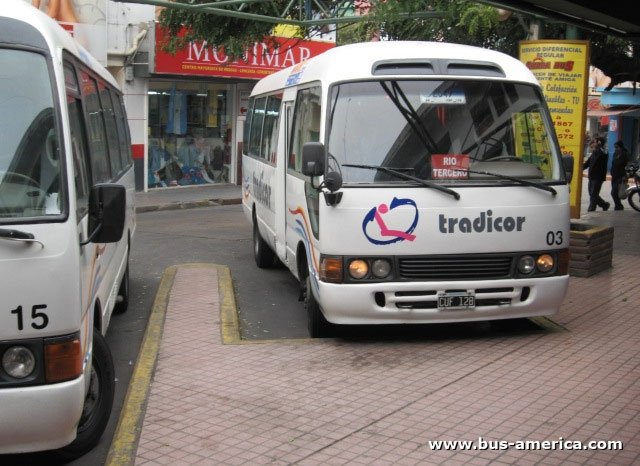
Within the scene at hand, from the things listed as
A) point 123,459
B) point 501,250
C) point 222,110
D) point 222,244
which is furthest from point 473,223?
point 222,110

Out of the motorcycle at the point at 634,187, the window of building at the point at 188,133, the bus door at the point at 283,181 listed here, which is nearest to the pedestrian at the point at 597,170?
the motorcycle at the point at 634,187

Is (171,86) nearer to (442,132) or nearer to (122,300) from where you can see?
(122,300)

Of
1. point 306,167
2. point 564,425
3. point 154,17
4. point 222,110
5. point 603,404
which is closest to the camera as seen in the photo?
point 564,425

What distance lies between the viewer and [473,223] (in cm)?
734

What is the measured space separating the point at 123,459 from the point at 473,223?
11.9 feet

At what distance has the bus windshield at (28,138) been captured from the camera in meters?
4.43

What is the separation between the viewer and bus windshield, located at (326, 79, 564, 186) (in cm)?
746

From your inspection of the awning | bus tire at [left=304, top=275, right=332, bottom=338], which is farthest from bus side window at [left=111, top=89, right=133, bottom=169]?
the awning

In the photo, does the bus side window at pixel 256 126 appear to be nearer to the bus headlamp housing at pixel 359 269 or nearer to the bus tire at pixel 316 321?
the bus tire at pixel 316 321

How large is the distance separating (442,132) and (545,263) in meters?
1.45

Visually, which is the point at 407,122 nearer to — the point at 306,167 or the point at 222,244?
the point at 306,167

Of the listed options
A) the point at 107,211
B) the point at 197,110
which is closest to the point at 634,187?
the point at 197,110

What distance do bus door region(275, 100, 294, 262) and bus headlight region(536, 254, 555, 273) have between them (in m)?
3.02

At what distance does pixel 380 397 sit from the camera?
611cm
